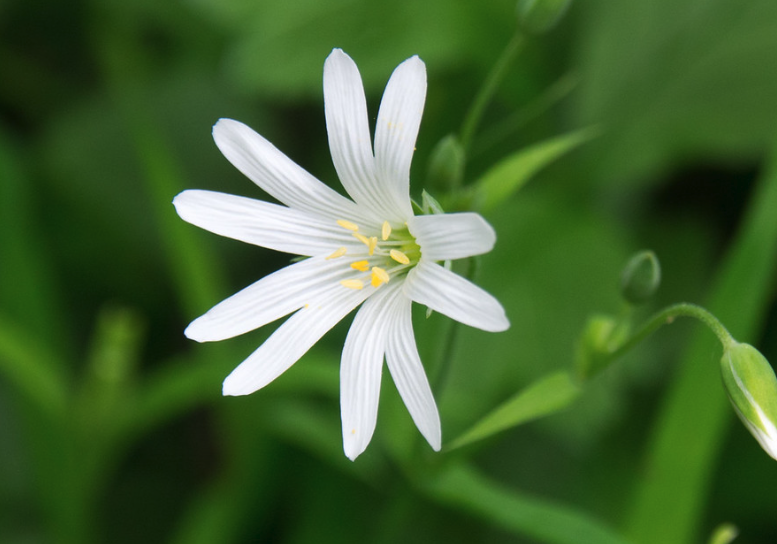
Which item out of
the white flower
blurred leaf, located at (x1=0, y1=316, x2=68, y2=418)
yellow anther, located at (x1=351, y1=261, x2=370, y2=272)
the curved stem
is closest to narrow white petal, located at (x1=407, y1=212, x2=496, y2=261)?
the white flower

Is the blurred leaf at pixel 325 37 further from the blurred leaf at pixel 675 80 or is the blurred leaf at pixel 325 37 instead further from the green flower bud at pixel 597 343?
the green flower bud at pixel 597 343

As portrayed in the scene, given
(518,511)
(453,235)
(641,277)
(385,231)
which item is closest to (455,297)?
(453,235)

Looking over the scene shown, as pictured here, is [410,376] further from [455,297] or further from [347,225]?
[347,225]

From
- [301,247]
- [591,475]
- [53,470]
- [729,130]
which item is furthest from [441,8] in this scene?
[53,470]

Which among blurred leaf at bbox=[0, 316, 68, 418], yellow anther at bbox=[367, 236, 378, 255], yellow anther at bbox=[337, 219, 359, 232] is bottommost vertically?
blurred leaf at bbox=[0, 316, 68, 418]

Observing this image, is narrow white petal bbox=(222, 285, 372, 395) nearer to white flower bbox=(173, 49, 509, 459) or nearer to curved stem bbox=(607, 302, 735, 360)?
white flower bbox=(173, 49, 509, 459)

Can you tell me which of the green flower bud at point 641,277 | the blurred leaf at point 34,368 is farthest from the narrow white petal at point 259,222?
the blurred leaf at point 34,368
